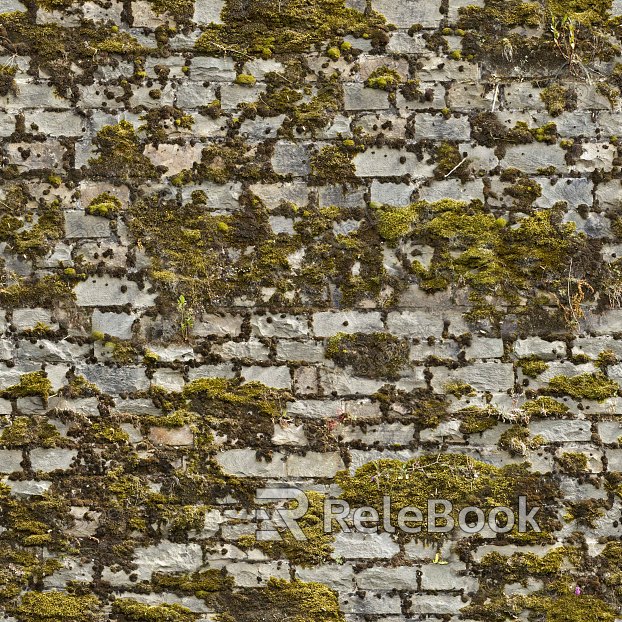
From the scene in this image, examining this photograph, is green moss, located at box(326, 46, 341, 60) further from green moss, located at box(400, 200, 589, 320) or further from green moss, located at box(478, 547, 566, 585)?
green moss, located at box(478, 547, 566, 585)

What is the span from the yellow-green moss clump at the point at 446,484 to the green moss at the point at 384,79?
99.6 inches

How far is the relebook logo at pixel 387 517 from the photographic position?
4770 mm

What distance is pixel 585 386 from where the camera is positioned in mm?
4863

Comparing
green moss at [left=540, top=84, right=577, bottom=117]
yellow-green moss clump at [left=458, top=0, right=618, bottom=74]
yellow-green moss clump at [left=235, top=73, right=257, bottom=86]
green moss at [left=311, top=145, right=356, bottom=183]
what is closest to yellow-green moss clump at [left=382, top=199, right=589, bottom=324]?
green moss at [left=311, top=145, right=356, bottom=183]

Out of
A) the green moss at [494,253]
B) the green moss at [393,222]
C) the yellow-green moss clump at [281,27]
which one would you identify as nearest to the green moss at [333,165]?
the green moss at [393,222]

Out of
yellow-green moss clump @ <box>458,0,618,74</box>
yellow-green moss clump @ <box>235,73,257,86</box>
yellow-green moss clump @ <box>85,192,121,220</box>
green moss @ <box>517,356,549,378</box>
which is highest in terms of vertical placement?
yellow-green moss clump @ <box>458,0,618,74</box>

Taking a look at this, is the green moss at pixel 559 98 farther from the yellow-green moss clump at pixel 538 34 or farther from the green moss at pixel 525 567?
the green moss at pixel 525 567

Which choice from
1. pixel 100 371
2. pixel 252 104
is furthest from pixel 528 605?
pixel 252 104

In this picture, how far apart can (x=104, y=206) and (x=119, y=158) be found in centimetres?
35

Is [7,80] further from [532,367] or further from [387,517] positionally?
[532,367]

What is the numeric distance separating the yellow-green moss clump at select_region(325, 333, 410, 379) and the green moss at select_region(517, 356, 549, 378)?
31.0 inches

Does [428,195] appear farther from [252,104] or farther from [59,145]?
[59,145]

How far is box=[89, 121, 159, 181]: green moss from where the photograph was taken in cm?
497

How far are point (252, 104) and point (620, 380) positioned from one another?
3.11 meters
